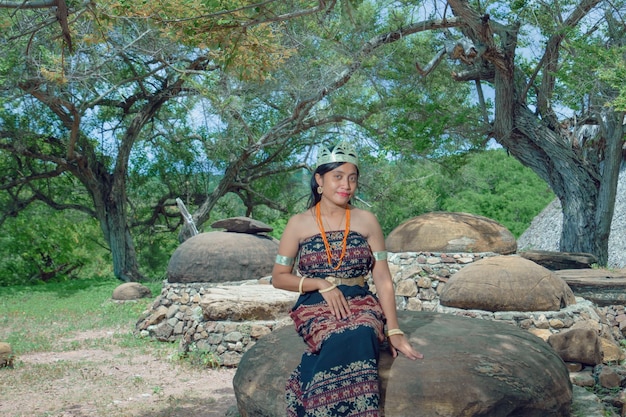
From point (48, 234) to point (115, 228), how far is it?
197 inches

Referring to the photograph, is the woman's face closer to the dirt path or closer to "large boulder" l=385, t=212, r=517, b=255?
the dirt path

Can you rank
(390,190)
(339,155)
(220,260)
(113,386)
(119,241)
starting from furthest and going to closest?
(390,190), (119,241), (220,260), (113,386), (339,155)

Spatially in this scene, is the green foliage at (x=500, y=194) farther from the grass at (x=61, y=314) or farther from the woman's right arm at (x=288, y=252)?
the woman's right arm at (x=288, y=252)

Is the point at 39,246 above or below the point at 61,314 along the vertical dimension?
above

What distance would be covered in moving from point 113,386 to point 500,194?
2340 centimetres

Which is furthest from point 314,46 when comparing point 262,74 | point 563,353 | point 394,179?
point 563,353

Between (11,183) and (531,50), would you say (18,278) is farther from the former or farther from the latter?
(531,50)

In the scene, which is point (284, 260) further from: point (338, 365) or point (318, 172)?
point (338, 365)

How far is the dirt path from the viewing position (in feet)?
19.2

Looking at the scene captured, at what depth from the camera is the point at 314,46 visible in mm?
17453

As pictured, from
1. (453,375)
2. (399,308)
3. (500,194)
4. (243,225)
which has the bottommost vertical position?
(399,308)

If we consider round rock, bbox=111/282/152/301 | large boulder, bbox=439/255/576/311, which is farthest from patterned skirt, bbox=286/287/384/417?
round rock, bbox=111/282/152/301

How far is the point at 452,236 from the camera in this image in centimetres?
951

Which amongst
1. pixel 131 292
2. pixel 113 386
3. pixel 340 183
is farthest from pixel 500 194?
pixel 340 183
